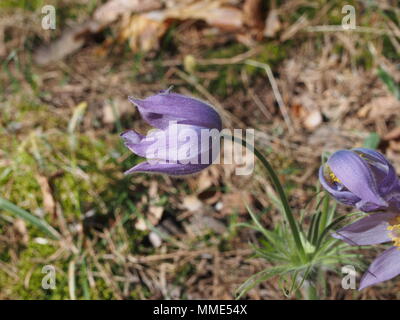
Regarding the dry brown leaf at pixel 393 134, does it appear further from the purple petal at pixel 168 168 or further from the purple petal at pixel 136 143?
the purple petal at pixel 136 143

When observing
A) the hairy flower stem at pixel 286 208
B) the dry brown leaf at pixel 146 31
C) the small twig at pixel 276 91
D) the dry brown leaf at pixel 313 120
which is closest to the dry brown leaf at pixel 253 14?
the small twig at pixel 276 91

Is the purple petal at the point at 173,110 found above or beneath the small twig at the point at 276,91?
beneath

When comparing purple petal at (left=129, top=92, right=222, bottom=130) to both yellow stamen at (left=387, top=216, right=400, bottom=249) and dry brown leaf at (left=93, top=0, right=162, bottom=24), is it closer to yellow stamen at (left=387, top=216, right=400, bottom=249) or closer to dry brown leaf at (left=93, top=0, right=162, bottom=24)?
yellow stamen at (left=387, top=216, right=400, bottom=249)

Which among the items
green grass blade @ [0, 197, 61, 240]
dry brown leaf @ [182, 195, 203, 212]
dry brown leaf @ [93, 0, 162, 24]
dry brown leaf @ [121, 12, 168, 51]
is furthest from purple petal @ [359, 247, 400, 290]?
dry brown leaf @ [93, 0, 162, 24]

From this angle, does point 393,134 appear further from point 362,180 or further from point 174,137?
point 174,137

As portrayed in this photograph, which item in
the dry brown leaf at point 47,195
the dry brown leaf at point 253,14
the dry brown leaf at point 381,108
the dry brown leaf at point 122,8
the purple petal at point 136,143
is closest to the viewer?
the purple petal at point 136,143

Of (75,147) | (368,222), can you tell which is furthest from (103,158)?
(368,222)
